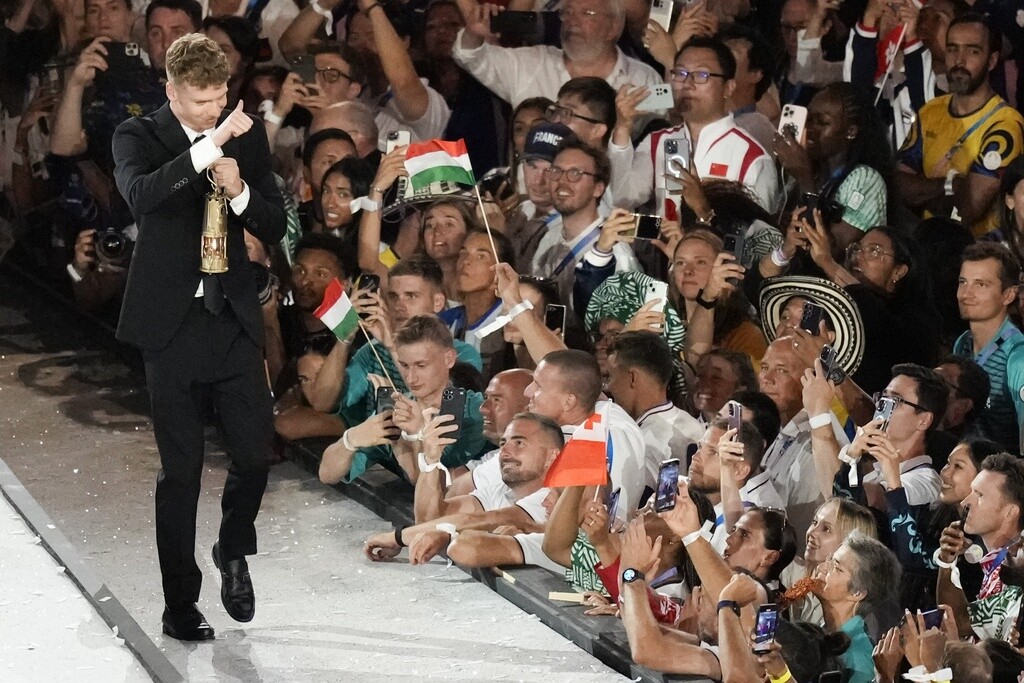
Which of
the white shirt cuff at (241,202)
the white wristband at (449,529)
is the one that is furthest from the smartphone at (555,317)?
the white shirt cuff at (241,202)

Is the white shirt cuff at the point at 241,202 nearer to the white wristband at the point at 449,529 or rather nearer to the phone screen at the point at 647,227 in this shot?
the white wristband at the point at 449,529

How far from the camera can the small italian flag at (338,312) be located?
6031mm

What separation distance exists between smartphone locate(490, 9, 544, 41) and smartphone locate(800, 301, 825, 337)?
7.95 ft

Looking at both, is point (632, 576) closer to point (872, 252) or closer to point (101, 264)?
point (872, 252)

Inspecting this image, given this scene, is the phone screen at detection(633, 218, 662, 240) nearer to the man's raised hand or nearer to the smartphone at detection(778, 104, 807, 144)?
the smartphone at detection(778, 104, 807, 144)

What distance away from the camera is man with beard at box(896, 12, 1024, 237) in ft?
21.3

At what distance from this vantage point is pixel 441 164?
6371 mm

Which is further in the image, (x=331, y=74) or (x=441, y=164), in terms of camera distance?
(x=331, y=74)

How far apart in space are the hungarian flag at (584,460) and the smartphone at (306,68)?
3167 millimetres

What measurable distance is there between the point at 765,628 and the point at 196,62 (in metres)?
1.96

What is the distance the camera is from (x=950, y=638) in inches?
183

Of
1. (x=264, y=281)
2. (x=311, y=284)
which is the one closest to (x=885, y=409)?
(x=311, y=284)

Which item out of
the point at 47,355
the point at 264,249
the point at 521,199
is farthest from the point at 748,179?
the point at 47,355

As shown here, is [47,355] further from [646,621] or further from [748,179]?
[646,621]
